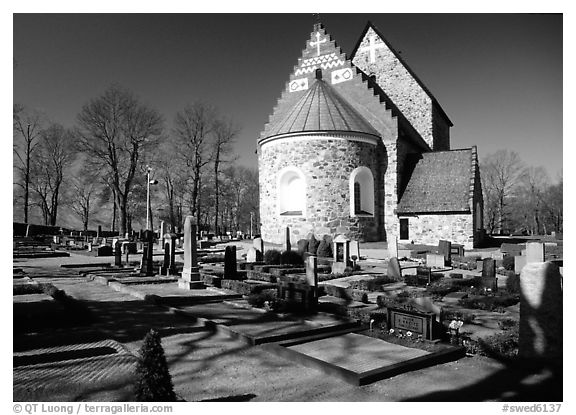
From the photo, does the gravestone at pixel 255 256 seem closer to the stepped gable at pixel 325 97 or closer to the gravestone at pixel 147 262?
the gravestone at pixel 147 262

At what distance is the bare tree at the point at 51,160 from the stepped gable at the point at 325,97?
9.27 meters

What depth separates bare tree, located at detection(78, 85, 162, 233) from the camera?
15859 mm

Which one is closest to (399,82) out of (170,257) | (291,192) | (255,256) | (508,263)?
(291,192)

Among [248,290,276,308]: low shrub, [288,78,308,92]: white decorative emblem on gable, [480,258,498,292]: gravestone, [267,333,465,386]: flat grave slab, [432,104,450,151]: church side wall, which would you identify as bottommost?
[267,333,465,386]: flat grave slab

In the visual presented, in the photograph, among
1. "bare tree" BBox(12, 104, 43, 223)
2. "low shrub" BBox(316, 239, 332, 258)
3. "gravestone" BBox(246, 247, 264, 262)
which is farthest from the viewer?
"low shrub" BBox(316, 239, 332, 258)

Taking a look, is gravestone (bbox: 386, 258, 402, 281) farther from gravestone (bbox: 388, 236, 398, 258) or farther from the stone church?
the stone church

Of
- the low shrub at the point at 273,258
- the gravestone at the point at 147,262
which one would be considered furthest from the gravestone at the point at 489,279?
the gravestone at the point at 147,262

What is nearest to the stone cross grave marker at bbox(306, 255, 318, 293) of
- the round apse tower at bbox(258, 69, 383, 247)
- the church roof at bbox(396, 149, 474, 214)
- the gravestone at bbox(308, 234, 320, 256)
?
the gravestone at bbox(308, 234, 320, 256)

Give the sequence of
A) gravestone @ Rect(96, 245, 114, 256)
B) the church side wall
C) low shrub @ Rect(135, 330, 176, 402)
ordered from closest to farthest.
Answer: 1. low shrub @ Rect(135, 330, 176, 402)
2. gravestone @ Rect(96, 245, 114, 256)
3. the church side wall

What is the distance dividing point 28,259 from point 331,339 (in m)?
16.4

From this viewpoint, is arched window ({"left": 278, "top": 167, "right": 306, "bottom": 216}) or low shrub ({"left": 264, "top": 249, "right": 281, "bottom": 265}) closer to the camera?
low shrub ({"left": 264, "top": 249, "right": 281, "bottom": 265})

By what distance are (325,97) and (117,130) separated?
9676 mm

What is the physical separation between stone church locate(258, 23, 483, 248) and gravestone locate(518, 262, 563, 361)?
1326 cm
